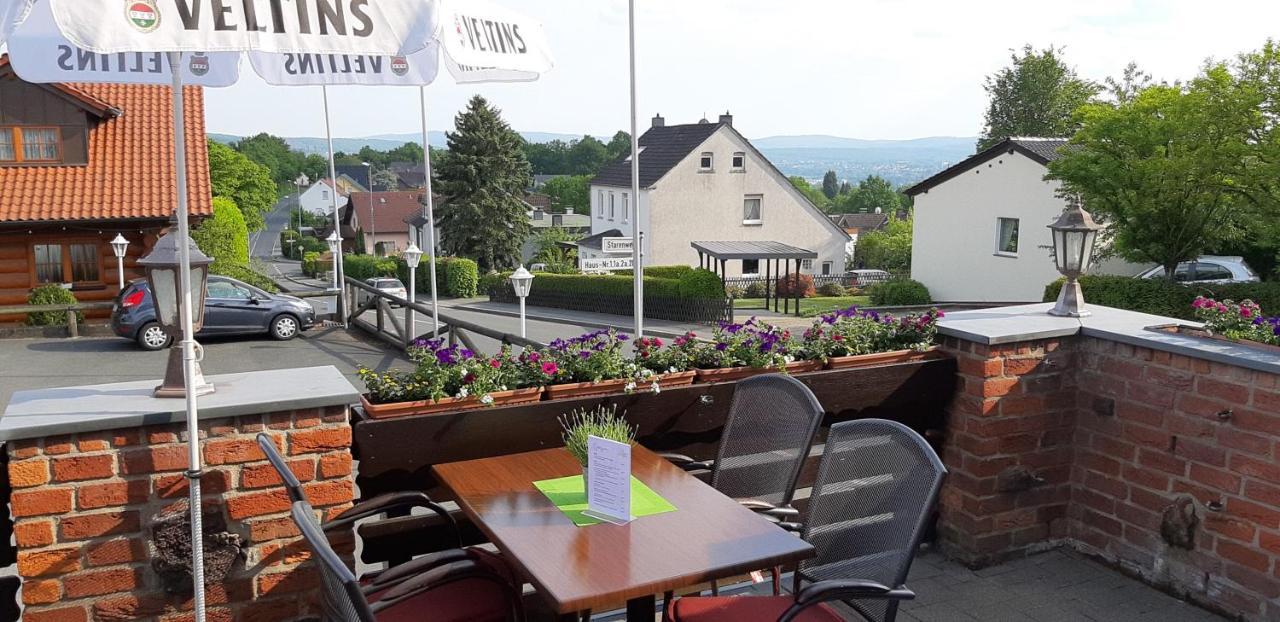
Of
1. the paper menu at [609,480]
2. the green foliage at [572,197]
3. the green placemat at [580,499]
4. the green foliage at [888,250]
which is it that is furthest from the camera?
the green foliage at [572,197]

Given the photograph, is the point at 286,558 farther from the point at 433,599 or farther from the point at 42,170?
the point at 42,170

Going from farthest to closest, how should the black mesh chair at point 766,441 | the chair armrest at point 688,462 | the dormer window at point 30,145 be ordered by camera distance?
the dormer window at point 30,145 → the chair armrest at point 688,462 → the black mesh chair at point 766,441

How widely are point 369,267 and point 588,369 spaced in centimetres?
4216

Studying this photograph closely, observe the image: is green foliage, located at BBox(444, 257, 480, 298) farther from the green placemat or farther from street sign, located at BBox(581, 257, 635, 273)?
the green placemat

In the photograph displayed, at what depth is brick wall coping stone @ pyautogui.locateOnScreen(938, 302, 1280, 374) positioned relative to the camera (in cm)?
384

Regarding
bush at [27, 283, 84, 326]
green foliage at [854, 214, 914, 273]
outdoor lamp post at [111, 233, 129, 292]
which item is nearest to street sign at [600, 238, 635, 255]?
outdoor lamp post at [111, 233, 129, 292]

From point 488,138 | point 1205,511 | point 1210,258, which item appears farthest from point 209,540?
point 488,138

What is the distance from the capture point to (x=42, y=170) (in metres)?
19.1

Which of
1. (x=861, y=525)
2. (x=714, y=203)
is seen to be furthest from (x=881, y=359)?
(x=714, y=203)

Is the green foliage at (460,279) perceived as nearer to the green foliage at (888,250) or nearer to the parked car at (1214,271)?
the green foliage at (888,250)

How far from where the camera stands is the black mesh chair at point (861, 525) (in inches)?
107

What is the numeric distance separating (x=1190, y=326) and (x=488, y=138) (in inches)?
1569

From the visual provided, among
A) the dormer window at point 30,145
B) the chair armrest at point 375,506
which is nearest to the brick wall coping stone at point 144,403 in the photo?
the chair armrest at point 375,506

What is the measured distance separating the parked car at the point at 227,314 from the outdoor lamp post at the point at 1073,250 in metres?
13.9
